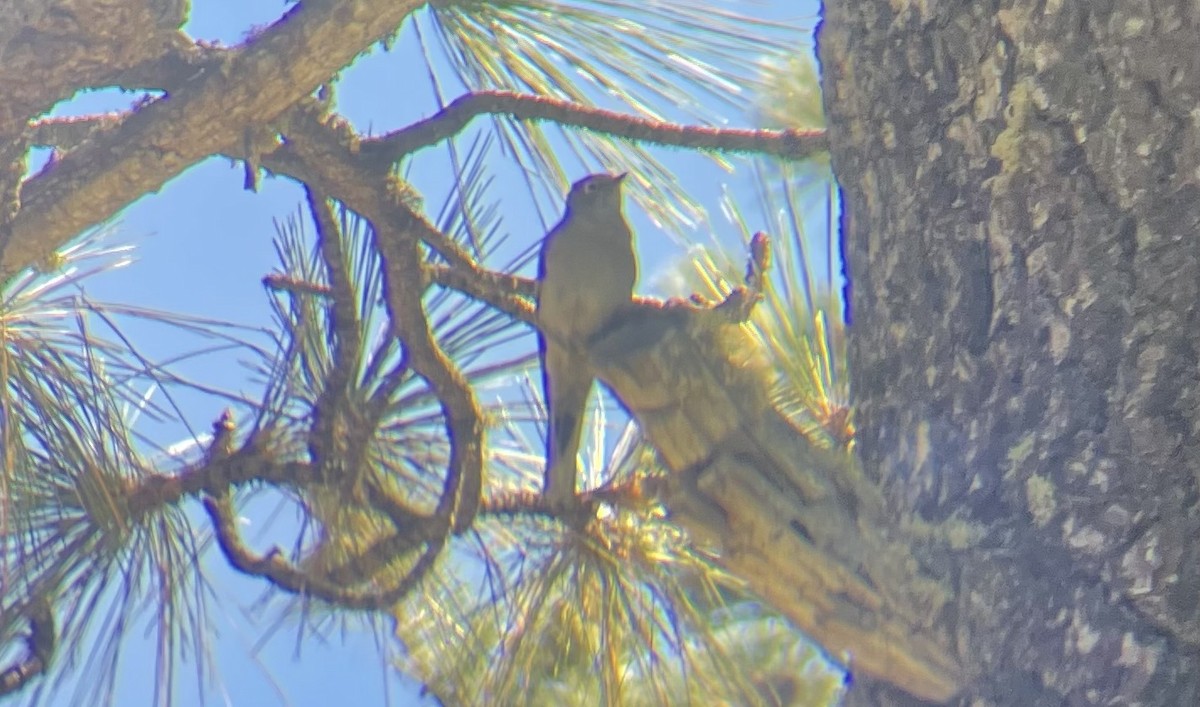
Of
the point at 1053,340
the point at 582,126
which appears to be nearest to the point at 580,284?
the point at 1053,340

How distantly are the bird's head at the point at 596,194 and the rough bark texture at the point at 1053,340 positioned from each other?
17cm

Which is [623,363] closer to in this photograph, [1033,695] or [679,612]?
[1033,695]

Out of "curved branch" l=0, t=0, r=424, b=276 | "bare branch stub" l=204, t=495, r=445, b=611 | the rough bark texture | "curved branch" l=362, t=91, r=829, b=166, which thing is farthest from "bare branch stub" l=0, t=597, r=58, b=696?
the rough bark texture

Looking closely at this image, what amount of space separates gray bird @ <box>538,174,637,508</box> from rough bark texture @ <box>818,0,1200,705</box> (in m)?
0.16

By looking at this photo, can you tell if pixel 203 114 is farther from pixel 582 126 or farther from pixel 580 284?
pixel 580 284

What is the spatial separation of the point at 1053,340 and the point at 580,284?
0.82 feet

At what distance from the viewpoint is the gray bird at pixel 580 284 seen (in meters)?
0.65

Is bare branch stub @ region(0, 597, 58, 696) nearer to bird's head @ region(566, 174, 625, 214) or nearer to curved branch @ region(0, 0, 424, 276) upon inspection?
curved branch @ region(0, 0, 424, 276)

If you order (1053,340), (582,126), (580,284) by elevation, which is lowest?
(1053,340)

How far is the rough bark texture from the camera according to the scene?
539mm

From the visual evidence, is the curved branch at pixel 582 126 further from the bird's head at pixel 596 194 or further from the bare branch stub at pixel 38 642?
the bare branch stub at pixel 38 642

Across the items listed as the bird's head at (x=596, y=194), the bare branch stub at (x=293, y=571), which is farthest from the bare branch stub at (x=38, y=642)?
the bird's head at (x=596, y=194)

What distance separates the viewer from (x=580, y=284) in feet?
2.15

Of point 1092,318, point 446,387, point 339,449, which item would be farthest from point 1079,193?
point 339,449
